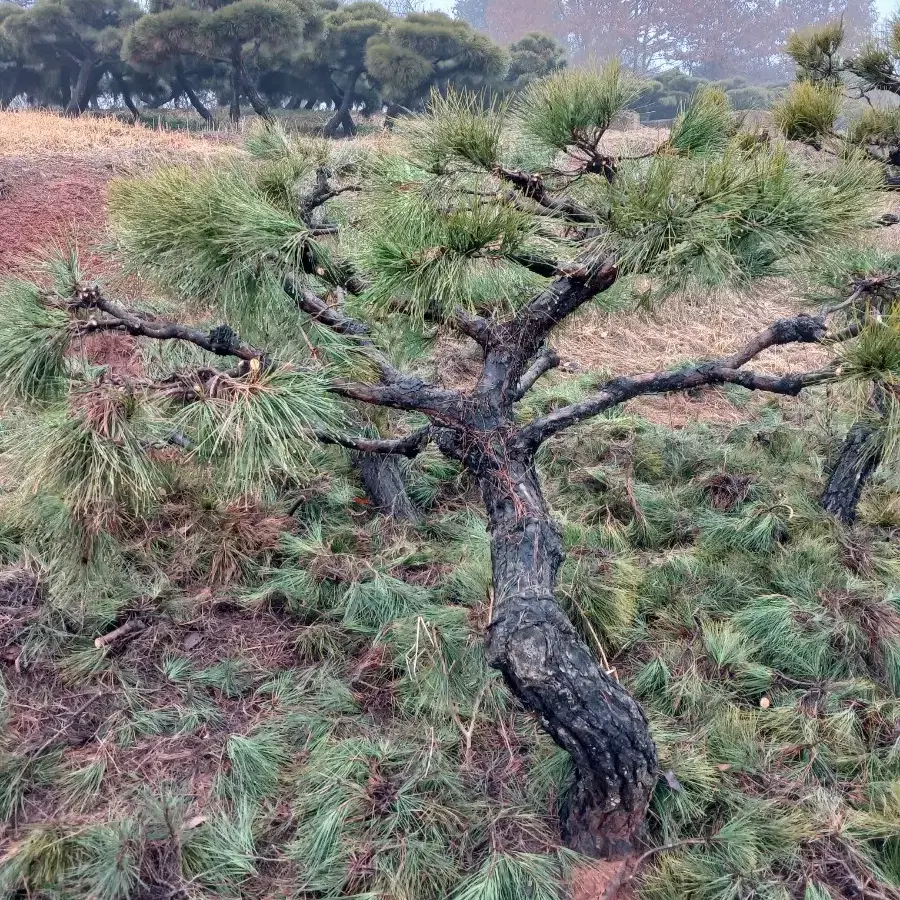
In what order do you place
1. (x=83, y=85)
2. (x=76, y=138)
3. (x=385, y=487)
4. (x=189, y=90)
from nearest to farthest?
(x=385, y=487) < (x=76, y=138) < (x=189, y=90) < (x=83, y=85)

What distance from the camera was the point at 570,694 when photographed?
1.18 meters

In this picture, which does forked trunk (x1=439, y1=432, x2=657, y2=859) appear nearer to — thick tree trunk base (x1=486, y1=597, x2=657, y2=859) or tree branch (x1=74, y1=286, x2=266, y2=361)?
thick tree trunk base (x1=486, y1=597, x2=657, y2=859)

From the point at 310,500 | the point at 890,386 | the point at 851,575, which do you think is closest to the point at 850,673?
the point at 851,575

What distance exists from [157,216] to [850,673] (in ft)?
5.62

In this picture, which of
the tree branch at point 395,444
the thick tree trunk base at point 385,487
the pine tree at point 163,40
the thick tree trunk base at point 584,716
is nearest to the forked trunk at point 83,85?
the pine tree at point 163,40

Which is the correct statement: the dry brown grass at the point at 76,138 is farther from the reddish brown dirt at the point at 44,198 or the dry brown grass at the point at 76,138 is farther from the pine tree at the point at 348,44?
the pine tree at the point at 348,44

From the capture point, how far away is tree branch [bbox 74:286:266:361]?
1286mm

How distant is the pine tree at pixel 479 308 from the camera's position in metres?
1.10

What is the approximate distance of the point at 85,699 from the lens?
1.59 m

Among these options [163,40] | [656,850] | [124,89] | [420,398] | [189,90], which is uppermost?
[420,398]

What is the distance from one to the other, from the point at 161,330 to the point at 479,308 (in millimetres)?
649

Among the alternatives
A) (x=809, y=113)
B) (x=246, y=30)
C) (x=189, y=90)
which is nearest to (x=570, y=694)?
(x=809, y=113)

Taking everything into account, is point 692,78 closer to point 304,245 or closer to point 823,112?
point 823,112

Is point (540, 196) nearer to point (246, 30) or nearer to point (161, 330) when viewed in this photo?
point (161, 330)
